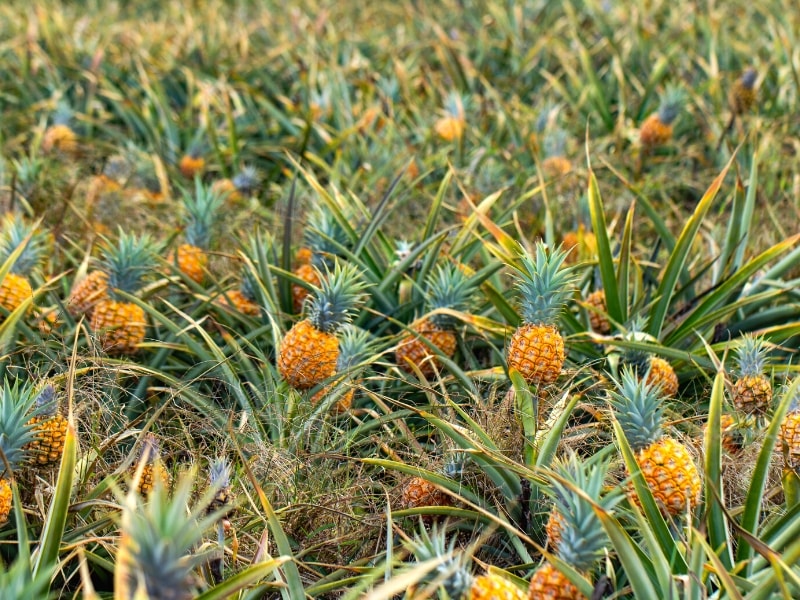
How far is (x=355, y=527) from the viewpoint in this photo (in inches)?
85.0

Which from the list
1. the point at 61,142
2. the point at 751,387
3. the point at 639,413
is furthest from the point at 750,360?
the point at 61,142

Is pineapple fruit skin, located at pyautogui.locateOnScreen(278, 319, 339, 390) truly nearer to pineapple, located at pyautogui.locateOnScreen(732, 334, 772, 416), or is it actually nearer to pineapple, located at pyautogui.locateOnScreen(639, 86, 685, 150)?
pineapple, located at pyautogui.locateOnScreen(732, 334, 772, 416)

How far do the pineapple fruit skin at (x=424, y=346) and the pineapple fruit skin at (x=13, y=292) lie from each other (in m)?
1.12

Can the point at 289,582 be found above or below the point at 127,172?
above

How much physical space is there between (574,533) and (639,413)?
1.35 feet

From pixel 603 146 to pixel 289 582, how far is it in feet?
11.1

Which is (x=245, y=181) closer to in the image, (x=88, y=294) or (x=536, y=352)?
(x=88, y=294)

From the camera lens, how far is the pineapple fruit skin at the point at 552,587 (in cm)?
163

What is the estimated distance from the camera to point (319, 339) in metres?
2.28

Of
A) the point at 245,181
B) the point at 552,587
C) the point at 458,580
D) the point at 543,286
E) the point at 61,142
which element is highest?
the point at 543,286

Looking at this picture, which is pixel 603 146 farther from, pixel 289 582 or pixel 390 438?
pixel 289 582

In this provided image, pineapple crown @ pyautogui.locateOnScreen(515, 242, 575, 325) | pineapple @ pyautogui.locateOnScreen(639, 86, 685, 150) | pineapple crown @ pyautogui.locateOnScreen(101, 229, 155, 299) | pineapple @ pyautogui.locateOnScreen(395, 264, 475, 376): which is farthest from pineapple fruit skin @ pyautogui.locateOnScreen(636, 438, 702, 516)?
pineapple @ pyautogui.locateOnScreen(639, 86, 685, 150)

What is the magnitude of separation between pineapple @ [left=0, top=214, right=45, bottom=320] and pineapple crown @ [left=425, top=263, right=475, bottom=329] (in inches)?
46.3

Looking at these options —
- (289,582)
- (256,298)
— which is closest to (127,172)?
(256,298)
